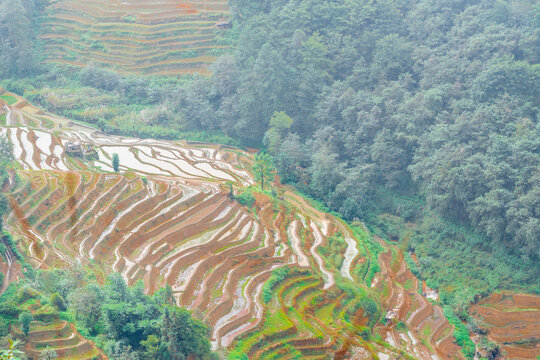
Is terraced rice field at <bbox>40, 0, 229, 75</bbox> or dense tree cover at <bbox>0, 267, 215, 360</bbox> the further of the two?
terraced rice field at <bbox>40, 0, 229, 75</bbox>

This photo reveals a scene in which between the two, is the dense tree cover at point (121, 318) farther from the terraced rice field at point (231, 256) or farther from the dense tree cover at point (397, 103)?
the dense tree cover at point (397, 103)

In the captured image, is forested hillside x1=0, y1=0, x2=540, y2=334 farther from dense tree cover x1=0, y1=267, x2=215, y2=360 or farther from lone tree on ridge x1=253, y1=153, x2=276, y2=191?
dense tree cover x1=0, y1=267, x2=215, y2=360

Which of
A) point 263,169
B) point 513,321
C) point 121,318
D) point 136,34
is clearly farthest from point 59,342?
point 136,34

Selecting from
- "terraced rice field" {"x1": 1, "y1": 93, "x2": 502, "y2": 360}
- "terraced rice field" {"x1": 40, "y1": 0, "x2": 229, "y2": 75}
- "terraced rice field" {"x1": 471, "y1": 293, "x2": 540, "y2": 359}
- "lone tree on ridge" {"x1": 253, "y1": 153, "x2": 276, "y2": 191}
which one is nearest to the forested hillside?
"terraced rice field" {"x1": 471, "y1": 293, "x2": 540, "y2": 359}

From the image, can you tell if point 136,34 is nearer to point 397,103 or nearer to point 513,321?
point 397,103

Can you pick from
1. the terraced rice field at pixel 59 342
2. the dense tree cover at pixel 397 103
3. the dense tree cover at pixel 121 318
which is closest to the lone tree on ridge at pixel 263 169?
the dense tree cover at pixel 397 103

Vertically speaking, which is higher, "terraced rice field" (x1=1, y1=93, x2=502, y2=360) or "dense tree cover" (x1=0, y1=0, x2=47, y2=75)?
"dense tree cover" (x1=0, y1=0, x2=47, y2=75)

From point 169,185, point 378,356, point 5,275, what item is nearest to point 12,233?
point 5,275
